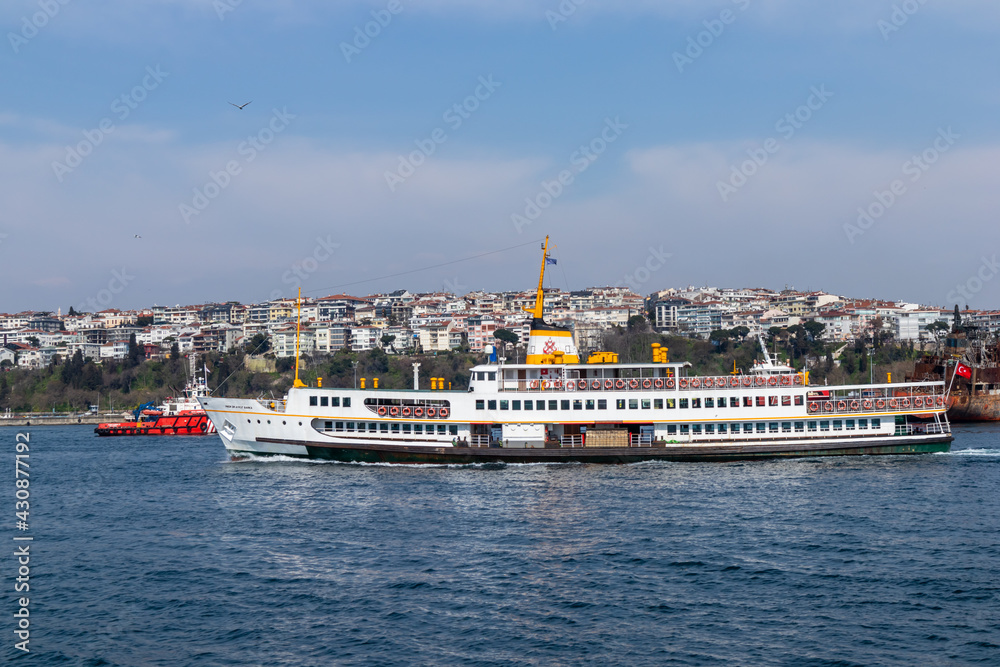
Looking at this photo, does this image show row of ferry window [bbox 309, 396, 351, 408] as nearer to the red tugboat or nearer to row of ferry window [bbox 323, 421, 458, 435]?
row of ferry window [bbox 323, 421, 458, 435]

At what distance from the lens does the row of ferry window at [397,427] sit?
45.4m

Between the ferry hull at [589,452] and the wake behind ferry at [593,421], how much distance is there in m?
0.05

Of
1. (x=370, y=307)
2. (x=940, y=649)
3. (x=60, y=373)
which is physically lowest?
(x=940, y=649)

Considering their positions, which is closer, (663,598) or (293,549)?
(663,598)

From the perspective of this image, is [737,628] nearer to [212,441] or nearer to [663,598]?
[663,598]

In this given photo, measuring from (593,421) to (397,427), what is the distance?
10.2 meters

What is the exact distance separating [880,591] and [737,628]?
4.96 meters

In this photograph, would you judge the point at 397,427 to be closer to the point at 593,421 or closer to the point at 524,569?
the point at 593,421

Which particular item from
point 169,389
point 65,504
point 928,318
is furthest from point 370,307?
point 65,504

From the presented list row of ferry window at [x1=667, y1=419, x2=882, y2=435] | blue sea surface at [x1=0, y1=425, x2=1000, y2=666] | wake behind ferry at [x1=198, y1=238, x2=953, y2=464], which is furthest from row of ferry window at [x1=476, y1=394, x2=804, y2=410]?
blue sea surface at [x1=0, y1=425, x2=1000, y2=666]

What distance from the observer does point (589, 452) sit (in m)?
44.2

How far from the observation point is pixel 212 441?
240ft

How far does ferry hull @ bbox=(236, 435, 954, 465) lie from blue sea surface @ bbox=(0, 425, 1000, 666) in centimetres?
252

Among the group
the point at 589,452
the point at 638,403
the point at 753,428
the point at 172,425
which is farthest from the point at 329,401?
the point at 172,425
